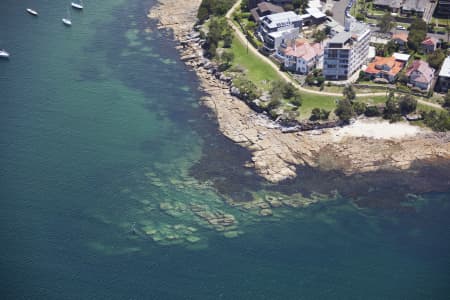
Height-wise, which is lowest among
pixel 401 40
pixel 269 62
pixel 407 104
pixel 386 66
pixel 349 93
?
pixel 407 104

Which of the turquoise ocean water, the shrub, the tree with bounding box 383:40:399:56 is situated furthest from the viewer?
the tree with bounding box 383:40:399:56

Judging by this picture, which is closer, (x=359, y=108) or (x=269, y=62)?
(x=359, y=108)

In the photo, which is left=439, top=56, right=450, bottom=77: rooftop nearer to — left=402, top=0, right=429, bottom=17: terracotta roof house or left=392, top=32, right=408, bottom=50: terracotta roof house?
left=392, top=32, right=408, bottom=50: terracotta roof house

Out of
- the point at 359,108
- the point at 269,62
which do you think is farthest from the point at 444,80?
the point at 269,62

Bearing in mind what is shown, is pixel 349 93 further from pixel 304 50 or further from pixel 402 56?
pixel 402 56

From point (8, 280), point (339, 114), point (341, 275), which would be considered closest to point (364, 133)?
point (339, 114)

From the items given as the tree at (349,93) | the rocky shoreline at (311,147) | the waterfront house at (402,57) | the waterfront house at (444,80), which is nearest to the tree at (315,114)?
the rocky shoreline at (311,147)

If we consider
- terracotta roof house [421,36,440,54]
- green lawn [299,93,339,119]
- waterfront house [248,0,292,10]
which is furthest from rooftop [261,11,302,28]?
terracotta roof house [421,36,440,54]

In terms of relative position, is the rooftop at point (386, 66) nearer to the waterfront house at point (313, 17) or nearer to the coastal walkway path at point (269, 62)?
the coastal walkway path at point (269, 62)
